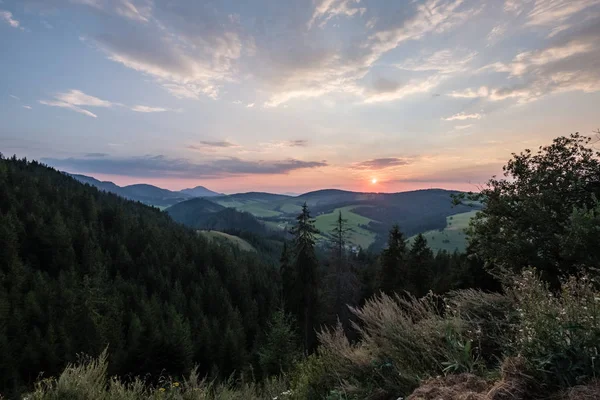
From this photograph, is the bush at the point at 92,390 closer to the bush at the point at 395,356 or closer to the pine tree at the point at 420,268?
the bush at the point at 395,356

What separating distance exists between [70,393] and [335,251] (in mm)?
24792

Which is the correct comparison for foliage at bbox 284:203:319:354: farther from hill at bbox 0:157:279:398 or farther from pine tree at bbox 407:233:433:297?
hill at bbox 0:157:279:398

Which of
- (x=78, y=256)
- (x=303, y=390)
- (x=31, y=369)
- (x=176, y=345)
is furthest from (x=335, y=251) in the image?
(x=78, y=256)

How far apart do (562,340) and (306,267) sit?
85.1 feet

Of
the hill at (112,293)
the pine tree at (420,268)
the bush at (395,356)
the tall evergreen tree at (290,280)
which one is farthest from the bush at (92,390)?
the pine tree at (420,268)

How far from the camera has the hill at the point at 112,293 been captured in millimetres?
38938

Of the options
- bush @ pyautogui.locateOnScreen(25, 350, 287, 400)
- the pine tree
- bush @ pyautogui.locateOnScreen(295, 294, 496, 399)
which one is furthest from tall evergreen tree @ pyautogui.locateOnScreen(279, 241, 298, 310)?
bush @ pyautogui.locateOnScreen(295, 294, 496, 399)

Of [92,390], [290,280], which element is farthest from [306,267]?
[92,390]

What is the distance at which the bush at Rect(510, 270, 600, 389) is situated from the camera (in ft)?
10.1

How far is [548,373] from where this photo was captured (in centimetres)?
325

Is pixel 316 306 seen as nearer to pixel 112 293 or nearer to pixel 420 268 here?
pixel 420 268

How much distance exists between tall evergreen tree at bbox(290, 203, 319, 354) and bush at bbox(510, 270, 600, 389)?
24201 millimetres

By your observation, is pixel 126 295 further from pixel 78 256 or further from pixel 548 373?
pixel 548 373

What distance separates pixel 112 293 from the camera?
5700 centimetres
